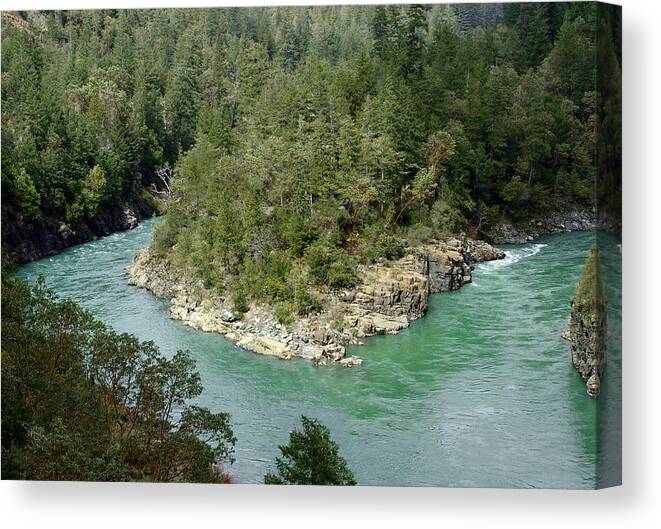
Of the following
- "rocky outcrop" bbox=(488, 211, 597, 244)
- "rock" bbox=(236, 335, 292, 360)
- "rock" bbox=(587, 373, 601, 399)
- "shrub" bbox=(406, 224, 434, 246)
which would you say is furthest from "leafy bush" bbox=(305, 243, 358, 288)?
"rock" bbox=(587, 373, 601, 399)

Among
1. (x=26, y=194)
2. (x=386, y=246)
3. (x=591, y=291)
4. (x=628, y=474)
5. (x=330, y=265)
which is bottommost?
(x=628, y=474)

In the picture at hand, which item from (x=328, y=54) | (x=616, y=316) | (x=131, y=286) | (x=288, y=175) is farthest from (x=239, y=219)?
(x=616, y=316)

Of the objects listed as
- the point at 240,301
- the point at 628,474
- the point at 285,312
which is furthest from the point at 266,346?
the point at 628,474

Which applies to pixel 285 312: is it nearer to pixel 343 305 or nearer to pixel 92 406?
pixel 343 305

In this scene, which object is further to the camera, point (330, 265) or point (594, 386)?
point (330, 265)

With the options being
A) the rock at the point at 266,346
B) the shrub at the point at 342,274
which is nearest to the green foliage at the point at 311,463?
the rock at the point at 266,346

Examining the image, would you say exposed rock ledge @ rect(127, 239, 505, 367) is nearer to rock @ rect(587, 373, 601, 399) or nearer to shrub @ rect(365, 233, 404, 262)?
shrub @ rect(365, 233, 404, 262)

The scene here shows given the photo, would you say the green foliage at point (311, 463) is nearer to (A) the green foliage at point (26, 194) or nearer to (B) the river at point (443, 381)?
(B) the river at point (443, 381)
